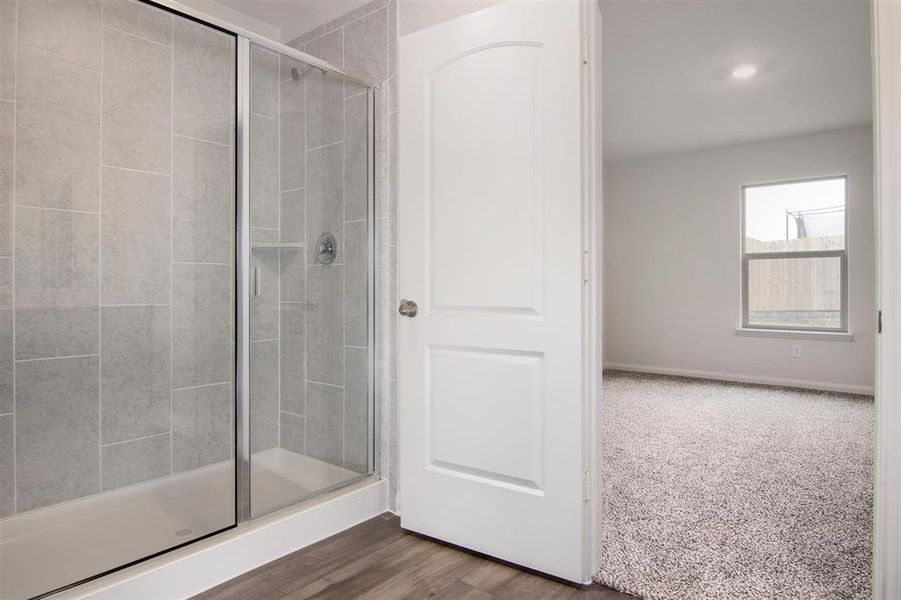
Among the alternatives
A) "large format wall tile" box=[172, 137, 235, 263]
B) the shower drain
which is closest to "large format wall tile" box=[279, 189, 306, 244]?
"large format wall tile" box=[172, 137, 235, 263]

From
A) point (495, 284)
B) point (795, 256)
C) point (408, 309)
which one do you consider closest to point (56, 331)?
point (408, 309)

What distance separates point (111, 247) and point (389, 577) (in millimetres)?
1695

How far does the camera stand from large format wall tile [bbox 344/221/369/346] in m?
2.44

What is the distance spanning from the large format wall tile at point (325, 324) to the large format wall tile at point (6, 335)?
105cm

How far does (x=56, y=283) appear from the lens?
211 centimetres

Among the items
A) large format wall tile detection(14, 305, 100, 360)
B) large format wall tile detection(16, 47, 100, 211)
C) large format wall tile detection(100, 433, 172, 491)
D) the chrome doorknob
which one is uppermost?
large format wall tile detection(16, 47, 100, 211)

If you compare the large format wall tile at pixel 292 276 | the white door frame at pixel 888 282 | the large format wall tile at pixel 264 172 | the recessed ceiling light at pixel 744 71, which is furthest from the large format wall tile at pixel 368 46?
the recessed ceiling light at pixel 744 71

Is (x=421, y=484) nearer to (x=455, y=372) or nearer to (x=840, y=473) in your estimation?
(x=455, y=372)

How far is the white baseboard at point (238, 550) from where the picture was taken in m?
1.67

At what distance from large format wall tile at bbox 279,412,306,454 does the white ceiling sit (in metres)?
2.67

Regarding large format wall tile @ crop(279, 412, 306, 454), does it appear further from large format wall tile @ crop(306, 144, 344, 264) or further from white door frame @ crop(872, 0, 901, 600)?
white door frame @ crop(872, 0, 901, 600)

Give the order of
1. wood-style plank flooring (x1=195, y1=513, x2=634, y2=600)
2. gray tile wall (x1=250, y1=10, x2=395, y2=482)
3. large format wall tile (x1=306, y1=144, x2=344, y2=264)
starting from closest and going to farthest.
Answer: wood-style plank flooring (x1=195, y1=513, x2=634, y2=600) < gray tile wall (x1=250, y1=10, x2=395, y2=482) < large format wall tile (x1=306, y1=144, x2=344, y2=264)

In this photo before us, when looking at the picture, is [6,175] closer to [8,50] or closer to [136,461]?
[8,50]

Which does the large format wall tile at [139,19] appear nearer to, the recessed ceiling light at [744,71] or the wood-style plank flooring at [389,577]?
the wood-style plank flooring at [389,577]
